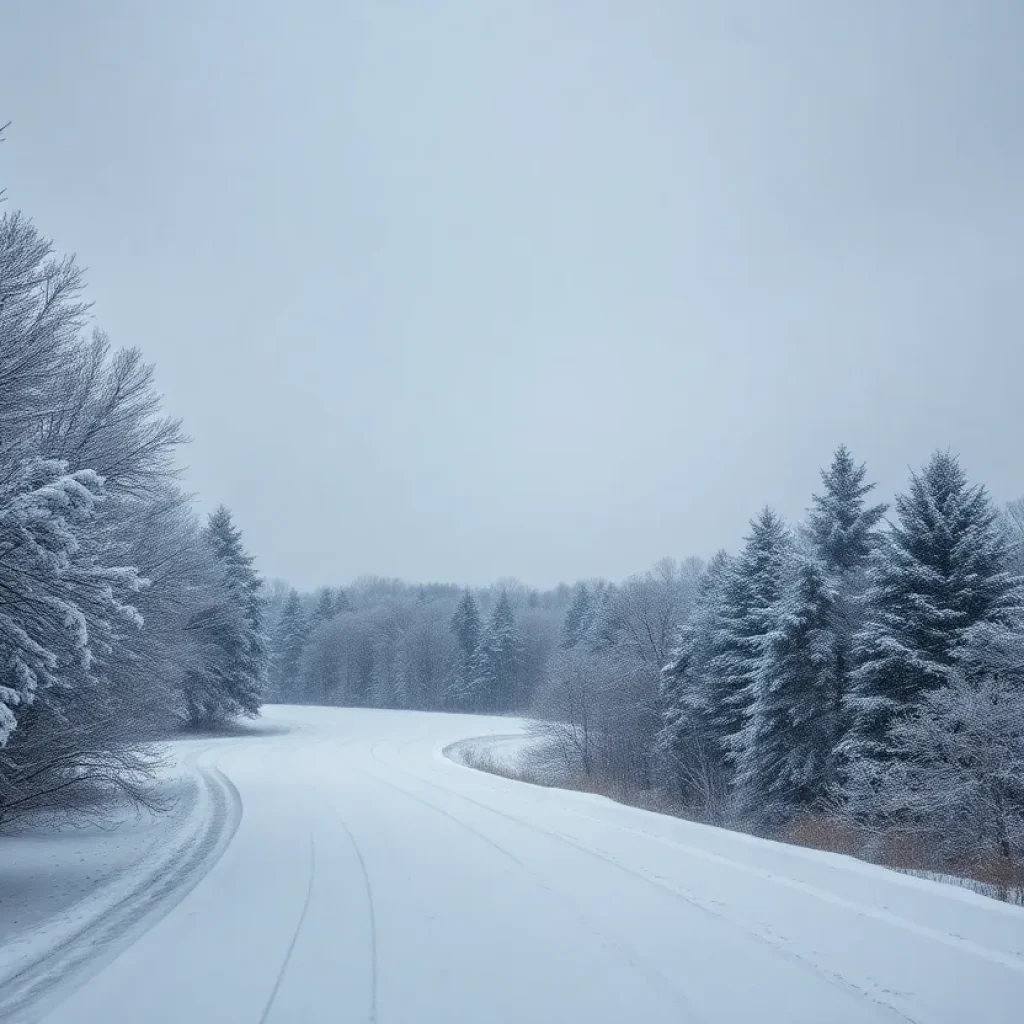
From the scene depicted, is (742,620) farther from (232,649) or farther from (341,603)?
(341,603)

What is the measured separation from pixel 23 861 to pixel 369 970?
8124mm

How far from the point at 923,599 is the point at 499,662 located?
68.0m

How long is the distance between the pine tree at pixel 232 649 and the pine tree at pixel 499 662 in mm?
36586

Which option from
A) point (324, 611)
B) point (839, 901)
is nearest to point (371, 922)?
point (839, 901)

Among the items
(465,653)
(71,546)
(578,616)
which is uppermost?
(578,616)

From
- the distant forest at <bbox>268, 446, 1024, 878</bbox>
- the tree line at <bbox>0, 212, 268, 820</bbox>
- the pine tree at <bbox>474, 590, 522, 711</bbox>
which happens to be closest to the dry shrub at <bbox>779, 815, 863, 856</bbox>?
the distant forest at <bbox>268, 446, 1024, 878</bbox>

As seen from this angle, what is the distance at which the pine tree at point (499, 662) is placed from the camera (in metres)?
86.6

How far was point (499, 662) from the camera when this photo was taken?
8744 centimetres

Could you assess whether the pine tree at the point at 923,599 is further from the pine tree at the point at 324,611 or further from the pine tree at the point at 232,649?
the pine tree at the point at 324,611

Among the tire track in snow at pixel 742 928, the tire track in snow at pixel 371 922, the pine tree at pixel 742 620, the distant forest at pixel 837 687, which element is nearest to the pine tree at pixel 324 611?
the distant forest at pixel 837 687

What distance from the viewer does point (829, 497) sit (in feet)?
103

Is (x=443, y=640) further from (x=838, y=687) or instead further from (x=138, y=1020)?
(x=138, y=1020)

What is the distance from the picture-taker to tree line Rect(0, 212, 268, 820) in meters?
8.09

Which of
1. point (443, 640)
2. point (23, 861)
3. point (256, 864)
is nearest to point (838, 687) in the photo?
point (256, 864)
